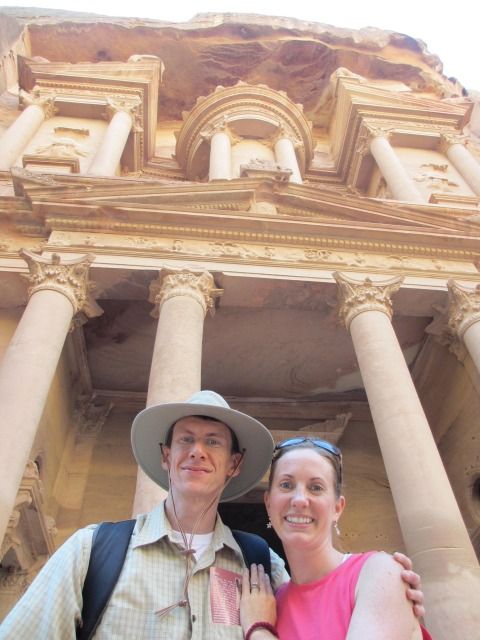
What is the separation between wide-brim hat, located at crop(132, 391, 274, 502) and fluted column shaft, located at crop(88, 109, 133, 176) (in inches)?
492

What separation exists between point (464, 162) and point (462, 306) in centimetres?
1224

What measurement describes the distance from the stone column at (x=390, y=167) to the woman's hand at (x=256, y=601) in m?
15.0

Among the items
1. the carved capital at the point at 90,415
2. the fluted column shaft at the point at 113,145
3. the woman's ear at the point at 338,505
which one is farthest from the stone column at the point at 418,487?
the fluted column shaft at the point at 113,145

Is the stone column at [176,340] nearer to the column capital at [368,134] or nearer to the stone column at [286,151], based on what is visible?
the stone column at [286,151]

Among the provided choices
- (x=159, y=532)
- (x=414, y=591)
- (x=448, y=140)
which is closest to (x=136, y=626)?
(x=159, y=532)

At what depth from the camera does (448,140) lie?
67.4 feet

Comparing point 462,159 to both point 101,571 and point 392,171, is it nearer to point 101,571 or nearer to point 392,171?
point 392,171

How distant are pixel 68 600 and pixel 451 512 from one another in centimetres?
538

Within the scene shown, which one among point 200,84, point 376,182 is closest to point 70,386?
point 376,182

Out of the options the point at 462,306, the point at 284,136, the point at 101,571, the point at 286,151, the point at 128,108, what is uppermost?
the point at 128,108

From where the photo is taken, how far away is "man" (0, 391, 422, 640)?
6.55ft

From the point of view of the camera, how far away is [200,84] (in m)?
28.6

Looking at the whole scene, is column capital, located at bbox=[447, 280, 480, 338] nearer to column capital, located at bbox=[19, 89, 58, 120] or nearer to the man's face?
the man's face

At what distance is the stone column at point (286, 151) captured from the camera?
1808 centimetres
